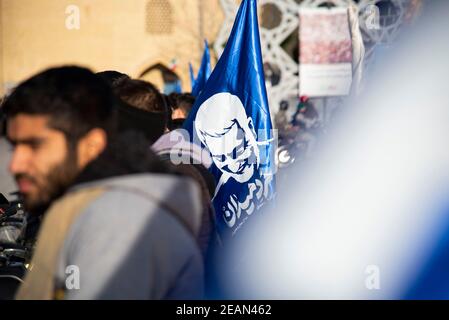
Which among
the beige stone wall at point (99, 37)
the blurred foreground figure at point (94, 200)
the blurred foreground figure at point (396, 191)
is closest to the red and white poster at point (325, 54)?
the beige stone wall at point (99, 37)

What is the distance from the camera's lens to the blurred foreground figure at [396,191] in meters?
4.03

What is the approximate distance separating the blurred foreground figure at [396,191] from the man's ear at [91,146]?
177 cm

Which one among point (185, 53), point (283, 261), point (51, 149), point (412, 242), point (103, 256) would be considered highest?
point (51, 149)

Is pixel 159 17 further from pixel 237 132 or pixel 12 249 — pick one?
pixel 12 249

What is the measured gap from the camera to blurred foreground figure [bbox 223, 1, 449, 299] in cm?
403

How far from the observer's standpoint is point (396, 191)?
4062 millimetres

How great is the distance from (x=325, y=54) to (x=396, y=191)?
70.3 feet

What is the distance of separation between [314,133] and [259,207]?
986 centimetres

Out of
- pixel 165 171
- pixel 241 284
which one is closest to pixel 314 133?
→ pixel 241 284

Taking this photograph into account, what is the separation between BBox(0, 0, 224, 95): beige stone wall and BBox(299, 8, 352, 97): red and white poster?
4.99m

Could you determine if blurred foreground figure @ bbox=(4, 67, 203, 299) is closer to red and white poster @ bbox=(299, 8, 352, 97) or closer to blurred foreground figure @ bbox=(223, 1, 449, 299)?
blurred foreground figure @ bbox=(223, 1, 449, 299)

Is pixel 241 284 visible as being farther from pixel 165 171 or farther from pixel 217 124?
pixel 165 171

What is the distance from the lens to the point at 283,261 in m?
4.68

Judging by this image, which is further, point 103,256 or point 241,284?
point 241,284
